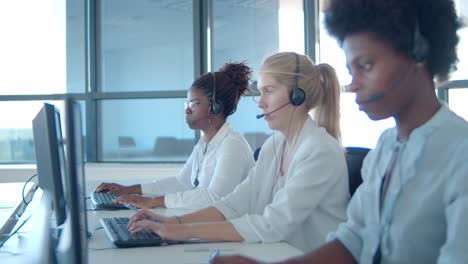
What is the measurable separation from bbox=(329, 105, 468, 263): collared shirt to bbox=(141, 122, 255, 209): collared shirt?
1.06 metres

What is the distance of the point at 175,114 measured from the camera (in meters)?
Result: 4.43

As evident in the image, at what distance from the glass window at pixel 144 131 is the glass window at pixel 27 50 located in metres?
0.50

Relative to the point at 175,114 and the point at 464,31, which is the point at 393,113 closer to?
the point at 464,31

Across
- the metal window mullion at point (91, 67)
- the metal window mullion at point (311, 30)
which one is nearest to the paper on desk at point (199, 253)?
the metal window mullion at point (311, 30)

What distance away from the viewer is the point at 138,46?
4.42m

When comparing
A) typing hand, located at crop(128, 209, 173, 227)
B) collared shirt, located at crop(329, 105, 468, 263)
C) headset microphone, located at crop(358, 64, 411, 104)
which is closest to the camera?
collared shirt, located at crop(329, 105, 468, 263)

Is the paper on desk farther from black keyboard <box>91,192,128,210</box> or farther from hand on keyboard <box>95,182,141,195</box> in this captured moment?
hand on keyboard <box>95,182,141,195</box>

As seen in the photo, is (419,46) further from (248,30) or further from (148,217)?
(248,30)

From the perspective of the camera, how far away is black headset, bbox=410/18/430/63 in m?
0.97

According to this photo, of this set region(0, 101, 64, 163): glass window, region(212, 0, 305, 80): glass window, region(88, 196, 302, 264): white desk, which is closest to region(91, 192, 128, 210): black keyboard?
region(88, 196, 302, 264): white desk

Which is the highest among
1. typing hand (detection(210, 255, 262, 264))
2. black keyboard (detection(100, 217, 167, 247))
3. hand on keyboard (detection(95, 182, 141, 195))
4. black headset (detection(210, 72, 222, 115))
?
black headset (detection(210, 72, 222, 115))

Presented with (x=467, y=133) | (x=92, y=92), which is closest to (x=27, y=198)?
(x=92, y=92)

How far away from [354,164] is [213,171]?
831mm

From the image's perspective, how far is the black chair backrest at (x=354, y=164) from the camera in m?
1.68
